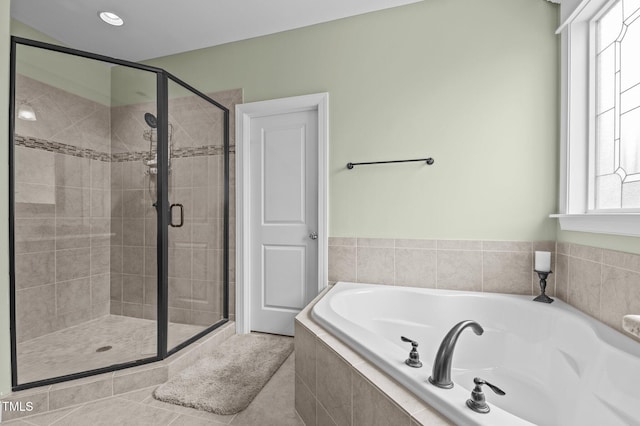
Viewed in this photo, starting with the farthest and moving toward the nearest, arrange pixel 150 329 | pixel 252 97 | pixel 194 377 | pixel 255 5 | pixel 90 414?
pixel 252 97 → pixel 255 5 → pixel 150 329 → pixel 194 377 → pixel 90 414

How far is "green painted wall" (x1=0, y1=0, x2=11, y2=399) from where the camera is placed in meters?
1.46

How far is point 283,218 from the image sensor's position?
2.41 metres

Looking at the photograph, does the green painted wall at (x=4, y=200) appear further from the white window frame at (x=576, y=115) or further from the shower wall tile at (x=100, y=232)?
the white window frame at (x=576, y=115)

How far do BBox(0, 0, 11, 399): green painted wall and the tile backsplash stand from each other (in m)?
1.83

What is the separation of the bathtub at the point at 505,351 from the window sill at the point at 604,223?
0.42 meters

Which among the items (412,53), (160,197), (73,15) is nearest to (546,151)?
(412,53)

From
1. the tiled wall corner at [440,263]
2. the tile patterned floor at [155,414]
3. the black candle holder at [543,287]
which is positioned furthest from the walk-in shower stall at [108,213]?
the black candle holder at [543,287]

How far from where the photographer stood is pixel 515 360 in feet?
4.83

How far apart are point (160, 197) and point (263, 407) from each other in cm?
143

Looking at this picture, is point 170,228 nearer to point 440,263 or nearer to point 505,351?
point 440,263

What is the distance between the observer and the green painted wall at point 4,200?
1455 millimetres

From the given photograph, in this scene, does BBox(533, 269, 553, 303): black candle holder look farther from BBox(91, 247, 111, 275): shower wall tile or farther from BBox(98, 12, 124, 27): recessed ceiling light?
BBox(98, 12, 124, 27): recessed ceiling light

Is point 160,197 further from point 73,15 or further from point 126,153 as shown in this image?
point 73,15

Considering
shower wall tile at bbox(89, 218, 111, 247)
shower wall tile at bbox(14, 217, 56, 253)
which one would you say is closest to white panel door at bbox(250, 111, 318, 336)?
shower wall tile at bbox(89, 218, 111, 247)
